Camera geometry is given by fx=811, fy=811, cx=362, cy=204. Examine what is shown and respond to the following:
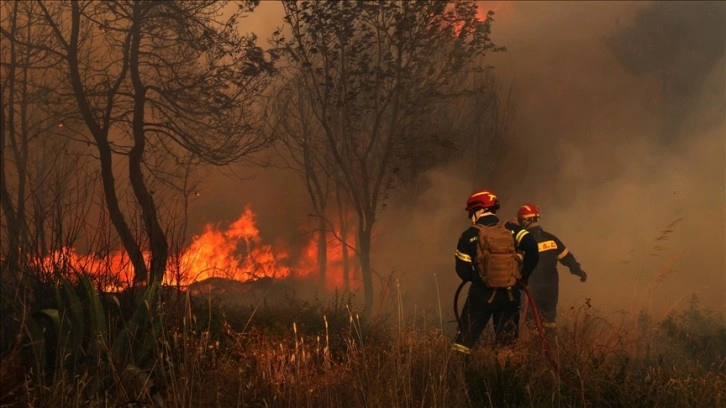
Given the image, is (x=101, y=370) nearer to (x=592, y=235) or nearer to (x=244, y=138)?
(x=244, y=138)

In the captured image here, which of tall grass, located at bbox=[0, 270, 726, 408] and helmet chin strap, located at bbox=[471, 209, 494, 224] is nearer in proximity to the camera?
tall grass, located at bbox=[0, 270, 726, 408]

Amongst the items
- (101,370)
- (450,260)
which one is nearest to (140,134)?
(101,370)

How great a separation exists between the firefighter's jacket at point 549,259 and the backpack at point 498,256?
2972 millimetres

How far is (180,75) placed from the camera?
14.1 metres

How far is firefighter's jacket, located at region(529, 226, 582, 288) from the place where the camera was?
9461 mm

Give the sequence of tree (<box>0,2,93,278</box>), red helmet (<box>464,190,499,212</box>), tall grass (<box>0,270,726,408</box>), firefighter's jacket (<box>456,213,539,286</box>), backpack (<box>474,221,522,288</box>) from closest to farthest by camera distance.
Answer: tall grass (<box>0,270,726,408</box>)
tree (<box>0,2,93,278</box>)
backpack (<box>474,221,522,288</box>)
firefighter's jacket (<box>456,213,539,286</box>)
red helmet (<box>464,190,499,212</box>)

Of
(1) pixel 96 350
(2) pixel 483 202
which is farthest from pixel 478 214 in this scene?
(1) pixel 96 350

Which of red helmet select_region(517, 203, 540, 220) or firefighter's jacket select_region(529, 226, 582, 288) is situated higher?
red helmet select_region(517, 203, 540, 220)

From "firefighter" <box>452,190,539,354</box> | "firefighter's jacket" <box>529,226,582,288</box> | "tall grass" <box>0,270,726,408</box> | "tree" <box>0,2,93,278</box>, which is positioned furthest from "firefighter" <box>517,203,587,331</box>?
"tree" <box>0,2,93,278</box>

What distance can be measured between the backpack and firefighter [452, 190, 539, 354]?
0.41ft

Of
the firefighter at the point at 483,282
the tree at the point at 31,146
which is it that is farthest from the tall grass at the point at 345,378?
the tree at the point at 31,146

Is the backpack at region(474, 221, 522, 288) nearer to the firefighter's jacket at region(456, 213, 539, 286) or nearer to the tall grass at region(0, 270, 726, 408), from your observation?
the firefighter's jacket at region(456, 213, 539, 286)

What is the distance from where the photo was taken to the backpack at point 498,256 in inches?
259

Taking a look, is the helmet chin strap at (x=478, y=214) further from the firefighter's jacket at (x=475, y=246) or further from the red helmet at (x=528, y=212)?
the red helmet at (x=528, y=212)
